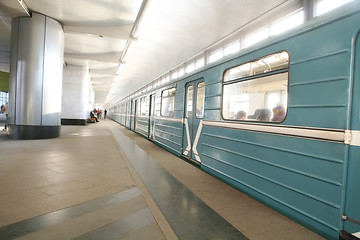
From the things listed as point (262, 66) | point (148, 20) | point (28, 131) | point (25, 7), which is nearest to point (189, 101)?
point (262, 66)

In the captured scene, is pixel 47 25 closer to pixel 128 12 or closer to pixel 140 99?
pixel 128 12

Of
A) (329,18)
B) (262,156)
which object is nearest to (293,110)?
(262,156)

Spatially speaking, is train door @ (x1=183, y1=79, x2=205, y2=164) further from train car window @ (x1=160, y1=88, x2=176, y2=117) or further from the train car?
train car window @ (x1=160, y1=88, x2=176, y2=117)

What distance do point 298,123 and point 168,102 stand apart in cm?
499

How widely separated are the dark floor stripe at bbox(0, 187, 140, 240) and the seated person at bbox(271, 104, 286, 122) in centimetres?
231

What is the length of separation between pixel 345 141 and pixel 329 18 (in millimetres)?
1299

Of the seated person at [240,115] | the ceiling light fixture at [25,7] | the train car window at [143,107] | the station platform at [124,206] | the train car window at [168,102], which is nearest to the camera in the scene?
the station platform at [124,206]

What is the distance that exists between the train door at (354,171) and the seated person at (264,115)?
42.5 inches

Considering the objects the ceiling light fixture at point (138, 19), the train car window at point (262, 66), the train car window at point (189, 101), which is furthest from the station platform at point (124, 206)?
the ceiling light fixture at point (138, 19)

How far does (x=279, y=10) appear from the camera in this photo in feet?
19.9

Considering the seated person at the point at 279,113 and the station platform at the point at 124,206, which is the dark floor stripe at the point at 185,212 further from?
the seated person at the point at 279,113

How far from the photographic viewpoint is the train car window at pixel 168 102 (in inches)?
260

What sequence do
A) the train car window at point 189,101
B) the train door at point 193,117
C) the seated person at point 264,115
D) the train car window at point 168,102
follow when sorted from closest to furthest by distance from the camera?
the seated person at point 264,115, the train door at point 193,117, the train car window at point 189,101, the train car window at point 168,102

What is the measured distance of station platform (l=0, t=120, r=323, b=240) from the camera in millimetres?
2109
